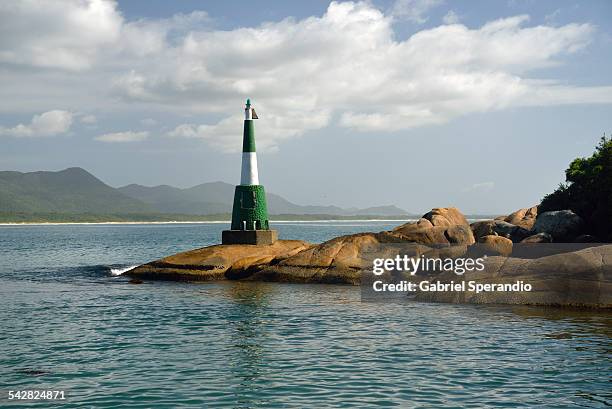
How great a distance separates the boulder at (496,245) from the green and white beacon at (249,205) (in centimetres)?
1348

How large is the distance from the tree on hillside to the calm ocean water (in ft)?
66.6

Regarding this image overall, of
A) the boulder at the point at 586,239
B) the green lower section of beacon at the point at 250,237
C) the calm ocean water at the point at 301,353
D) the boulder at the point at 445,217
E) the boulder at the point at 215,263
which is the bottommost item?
the calm ocean water at the point at 301,353

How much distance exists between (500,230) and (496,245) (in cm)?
1208

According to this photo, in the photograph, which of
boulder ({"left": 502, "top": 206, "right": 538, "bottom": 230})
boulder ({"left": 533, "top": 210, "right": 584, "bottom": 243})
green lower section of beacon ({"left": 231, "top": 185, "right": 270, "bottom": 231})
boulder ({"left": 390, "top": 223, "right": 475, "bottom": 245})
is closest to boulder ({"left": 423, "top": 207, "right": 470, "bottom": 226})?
boulder ({"left": 390, "top": 223, "right": 475, "bottom": 245})

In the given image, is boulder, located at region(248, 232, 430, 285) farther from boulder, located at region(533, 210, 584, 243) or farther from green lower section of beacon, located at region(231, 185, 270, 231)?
boulder, located at region(533, 210, 584, 243)

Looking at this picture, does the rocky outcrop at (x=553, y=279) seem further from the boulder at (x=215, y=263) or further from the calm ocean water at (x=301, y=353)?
the boulder at (x=215, y=263)

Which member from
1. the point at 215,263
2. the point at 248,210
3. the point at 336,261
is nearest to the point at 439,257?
the point at 336,261

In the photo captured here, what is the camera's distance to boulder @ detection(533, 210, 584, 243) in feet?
135

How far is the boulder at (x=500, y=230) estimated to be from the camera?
44.0 metres

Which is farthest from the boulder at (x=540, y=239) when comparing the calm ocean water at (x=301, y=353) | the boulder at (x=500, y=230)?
the calm ocean water at (x=301, y=353)

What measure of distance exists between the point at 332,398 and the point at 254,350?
198 inches

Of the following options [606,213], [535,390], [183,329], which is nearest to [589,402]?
[535,390]

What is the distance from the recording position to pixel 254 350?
687 inches

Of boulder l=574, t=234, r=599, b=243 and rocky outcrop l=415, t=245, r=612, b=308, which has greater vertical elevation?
boulder l=574, t=234, r=599, b=243
